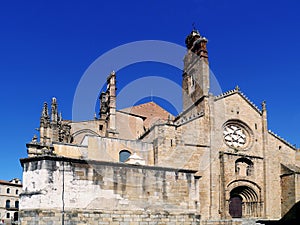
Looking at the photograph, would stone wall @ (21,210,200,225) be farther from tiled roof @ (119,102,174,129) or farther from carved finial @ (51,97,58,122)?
tiled roof @ (119,102,174,129)

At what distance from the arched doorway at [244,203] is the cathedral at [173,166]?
0.26ft

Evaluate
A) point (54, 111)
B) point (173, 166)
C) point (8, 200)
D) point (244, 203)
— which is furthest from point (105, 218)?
point (8, 200)

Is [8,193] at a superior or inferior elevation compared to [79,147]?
inferior

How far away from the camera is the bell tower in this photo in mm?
32750

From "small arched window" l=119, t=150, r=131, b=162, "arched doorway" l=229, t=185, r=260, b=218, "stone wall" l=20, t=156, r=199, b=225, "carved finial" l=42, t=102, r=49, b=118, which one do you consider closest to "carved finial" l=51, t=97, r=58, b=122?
"carved finial" l=42, t=102, r=49, b=118

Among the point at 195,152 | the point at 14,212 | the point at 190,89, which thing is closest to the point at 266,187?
the point at 195,152

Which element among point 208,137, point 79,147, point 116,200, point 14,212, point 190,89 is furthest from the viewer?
point 14,212

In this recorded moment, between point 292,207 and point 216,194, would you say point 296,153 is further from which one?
point 216,194

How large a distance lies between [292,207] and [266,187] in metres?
2.48

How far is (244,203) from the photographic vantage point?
31.1 meters

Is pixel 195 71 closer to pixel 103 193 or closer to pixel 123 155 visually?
pixel 123 155

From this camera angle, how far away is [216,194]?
94.4ft

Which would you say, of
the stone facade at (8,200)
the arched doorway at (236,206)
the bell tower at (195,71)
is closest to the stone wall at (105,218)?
the arched doorway at (236,206)

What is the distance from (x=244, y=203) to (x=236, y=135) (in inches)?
223
